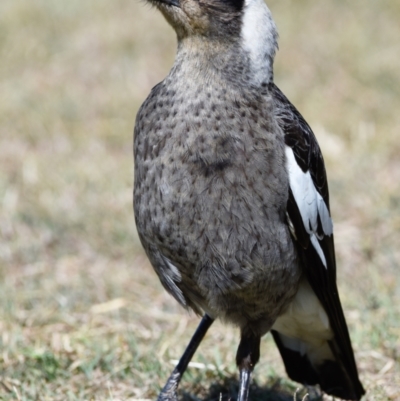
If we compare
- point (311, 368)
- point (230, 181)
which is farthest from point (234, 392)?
point (230, 181)

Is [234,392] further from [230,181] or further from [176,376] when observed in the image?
[230,181]

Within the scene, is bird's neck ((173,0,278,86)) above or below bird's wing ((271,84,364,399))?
above

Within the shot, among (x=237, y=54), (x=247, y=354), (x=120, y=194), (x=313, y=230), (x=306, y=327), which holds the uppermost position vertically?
(x=120, y=194)

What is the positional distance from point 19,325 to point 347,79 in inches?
161

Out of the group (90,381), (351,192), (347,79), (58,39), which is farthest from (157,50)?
(90,381)

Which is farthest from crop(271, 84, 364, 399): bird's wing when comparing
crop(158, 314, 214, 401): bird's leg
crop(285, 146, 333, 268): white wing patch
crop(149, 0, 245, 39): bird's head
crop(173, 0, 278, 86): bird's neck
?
crop(158, 314, 214, 401): bird's leg

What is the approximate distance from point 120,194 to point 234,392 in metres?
2.40

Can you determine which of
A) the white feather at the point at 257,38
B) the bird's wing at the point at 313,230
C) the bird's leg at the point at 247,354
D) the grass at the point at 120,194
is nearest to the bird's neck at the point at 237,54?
the white feather at the point at 257,38

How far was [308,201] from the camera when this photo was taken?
310cm

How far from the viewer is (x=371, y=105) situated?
22.5 ft

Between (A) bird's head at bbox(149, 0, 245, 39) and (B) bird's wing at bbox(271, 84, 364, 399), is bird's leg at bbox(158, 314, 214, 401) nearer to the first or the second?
(B) bird's wing at bbox(271, 84, 364, 399)

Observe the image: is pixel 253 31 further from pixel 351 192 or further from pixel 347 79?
pixel 347 79

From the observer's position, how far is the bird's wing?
9.98 feet

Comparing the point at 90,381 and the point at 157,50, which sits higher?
the point at 157,50
